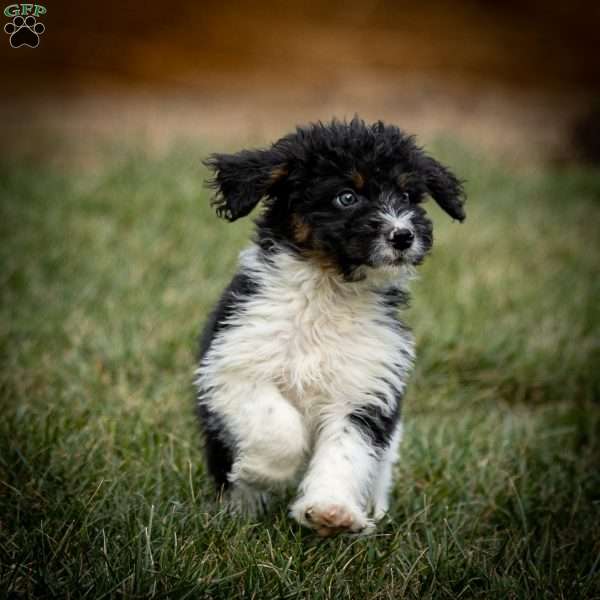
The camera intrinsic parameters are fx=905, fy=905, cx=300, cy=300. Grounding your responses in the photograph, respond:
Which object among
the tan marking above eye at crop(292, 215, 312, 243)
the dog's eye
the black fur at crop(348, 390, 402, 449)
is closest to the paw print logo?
the tan marking above eye at crop(292, 215, 312, 243)

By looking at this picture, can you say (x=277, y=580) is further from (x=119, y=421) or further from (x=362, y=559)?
(x=119, y=421)

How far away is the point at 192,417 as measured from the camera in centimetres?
485

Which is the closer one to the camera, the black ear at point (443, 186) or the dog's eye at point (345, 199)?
the dog's eye at point (345, 199)

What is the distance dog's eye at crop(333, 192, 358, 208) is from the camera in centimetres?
369

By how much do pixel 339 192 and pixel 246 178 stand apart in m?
0.41

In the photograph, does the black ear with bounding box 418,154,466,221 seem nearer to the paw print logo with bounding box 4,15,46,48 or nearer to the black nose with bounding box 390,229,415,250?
the black nose with bounding box 390,229,415,250

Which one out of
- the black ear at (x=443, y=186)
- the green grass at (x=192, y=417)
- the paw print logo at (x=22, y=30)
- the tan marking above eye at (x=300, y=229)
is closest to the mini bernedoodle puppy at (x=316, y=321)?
the tan marking above eye at (x=300, y=229)

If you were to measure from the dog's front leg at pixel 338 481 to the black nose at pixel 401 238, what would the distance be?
714 millimetres

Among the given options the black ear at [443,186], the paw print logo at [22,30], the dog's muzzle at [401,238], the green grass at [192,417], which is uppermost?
the paw print logo at [22,30]

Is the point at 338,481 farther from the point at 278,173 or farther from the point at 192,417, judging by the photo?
the point at 192,417

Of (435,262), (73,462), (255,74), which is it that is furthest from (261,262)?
(255,74)

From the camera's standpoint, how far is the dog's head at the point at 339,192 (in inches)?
141

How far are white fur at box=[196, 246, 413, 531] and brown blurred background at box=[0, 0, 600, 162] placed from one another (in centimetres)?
728

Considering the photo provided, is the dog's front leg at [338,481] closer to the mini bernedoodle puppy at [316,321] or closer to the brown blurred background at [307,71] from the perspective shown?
the mini bernedoodle puppy at [316,321]
